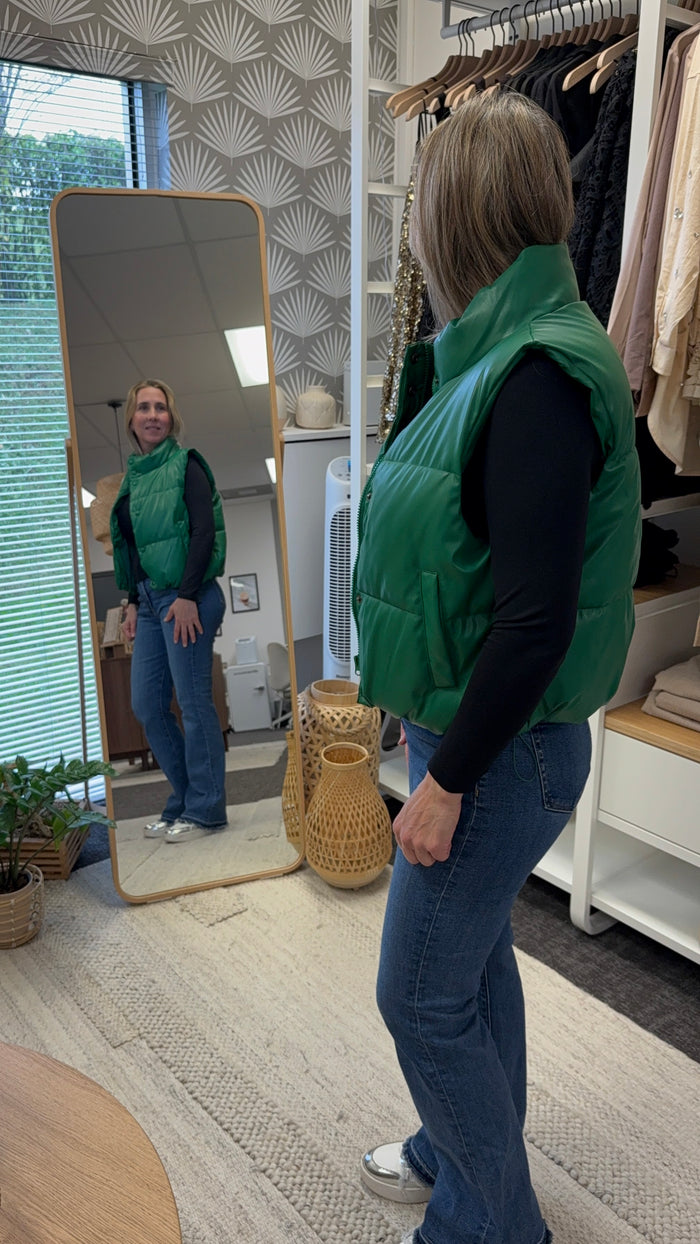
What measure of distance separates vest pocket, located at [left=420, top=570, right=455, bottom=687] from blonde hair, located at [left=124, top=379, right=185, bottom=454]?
1352 mm

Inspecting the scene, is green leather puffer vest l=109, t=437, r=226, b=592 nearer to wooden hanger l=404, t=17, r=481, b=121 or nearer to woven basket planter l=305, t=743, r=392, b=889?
woven basket planter l=305, t=743, r=392, b=889

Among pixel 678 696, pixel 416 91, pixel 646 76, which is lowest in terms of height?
pixel 678 696

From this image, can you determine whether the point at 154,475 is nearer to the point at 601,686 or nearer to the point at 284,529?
the point at 284,529

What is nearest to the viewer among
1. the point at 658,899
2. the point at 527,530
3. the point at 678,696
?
the point at 527,530

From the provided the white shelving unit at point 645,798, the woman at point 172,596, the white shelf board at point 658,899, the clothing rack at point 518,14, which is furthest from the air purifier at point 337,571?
the clothing rack at point 518,14

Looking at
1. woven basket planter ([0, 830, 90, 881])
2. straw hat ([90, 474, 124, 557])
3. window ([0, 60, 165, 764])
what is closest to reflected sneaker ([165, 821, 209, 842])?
woven basket planter ([0, 830, 90, 881])

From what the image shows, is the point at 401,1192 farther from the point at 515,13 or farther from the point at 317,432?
the point at 515,13

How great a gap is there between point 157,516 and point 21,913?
0.91 meters

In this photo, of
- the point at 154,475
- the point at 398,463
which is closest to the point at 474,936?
the point at 398,463

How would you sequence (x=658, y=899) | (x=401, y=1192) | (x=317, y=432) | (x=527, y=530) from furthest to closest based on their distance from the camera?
(x=317, y=432) < (x=658, y=899) < (x=401, y=1192) < (x=527, y=530)

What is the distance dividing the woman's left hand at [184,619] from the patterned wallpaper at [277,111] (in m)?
0.95

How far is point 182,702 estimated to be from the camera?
2.38 m

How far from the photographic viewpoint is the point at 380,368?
2926mm

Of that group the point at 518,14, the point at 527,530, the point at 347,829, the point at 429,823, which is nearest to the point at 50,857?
the point at 347,829
